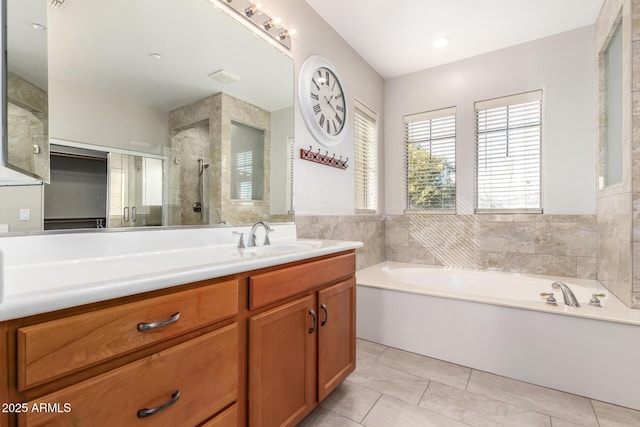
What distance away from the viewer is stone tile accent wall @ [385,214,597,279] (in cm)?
270

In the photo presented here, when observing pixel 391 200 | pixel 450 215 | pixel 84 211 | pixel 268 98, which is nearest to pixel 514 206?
pixel 450 215

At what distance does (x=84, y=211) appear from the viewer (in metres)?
1.19

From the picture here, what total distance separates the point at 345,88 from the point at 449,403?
257cm

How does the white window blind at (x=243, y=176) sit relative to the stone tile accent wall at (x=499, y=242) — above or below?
above

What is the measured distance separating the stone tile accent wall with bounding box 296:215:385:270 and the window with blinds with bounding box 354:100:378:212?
17cm

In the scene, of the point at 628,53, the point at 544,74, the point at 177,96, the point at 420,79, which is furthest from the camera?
the point at 420,79

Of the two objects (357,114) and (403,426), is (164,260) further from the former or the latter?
(357,114)

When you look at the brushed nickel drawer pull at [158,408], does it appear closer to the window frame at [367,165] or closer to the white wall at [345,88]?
the white wall at [345,88]

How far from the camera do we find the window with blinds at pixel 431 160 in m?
3.30

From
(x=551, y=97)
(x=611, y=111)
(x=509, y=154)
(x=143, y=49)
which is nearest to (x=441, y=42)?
(x=551, y=97)

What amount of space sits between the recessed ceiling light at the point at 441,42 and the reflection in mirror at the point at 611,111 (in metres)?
1.18

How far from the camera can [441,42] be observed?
2.86 metres

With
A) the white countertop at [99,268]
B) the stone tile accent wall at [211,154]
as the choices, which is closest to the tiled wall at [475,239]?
the stone tile accent wall at [211,154]

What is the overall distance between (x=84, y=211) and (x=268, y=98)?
1.29 metres
